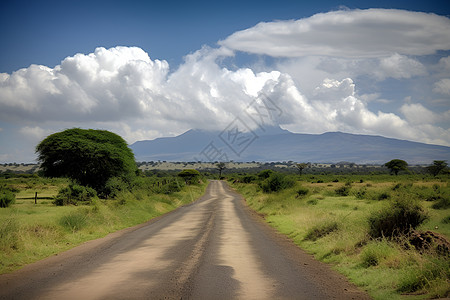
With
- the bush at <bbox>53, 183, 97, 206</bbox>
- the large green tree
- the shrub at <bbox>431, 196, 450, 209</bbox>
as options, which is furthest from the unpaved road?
the large green tree

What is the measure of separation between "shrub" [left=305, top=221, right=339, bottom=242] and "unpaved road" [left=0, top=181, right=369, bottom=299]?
1.56 metres

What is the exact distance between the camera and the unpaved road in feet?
27.9

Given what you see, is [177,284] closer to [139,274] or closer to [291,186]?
[139,274]

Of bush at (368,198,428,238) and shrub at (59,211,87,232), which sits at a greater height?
bush at (368,198,428,238)

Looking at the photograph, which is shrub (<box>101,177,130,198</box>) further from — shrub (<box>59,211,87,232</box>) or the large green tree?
shrub (<box>59,211,87,232</box>)

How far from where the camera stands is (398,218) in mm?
13586

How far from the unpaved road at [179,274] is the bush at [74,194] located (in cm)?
2498

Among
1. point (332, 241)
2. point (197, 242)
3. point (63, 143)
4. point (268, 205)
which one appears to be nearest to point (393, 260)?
point (332, 241)

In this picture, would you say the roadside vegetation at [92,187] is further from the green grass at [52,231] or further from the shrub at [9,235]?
the shrub at [9,235]

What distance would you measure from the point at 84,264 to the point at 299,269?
640 cm

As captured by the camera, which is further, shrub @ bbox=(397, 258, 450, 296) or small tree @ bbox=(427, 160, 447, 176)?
small tree @ bbox=(427, 160, 447, 176)

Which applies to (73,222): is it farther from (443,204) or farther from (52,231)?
(443,204)

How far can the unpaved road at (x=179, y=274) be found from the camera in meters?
8.49

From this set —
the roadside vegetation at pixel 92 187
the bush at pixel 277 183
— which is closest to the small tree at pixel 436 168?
the bush at pixel 277 183
